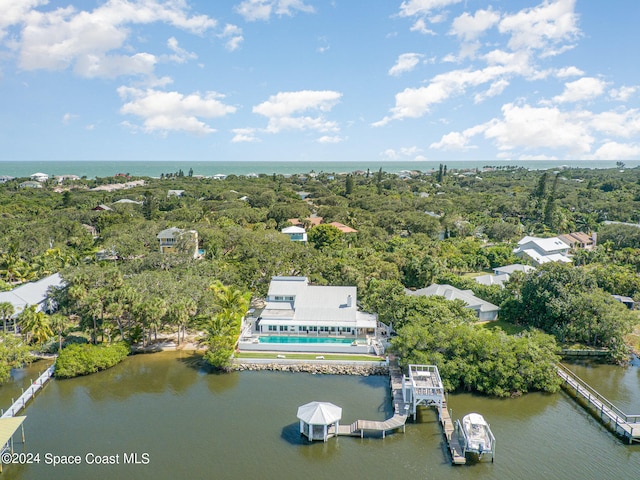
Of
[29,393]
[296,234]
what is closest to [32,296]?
[29,393]

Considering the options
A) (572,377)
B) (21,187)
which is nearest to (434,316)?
(572,377)

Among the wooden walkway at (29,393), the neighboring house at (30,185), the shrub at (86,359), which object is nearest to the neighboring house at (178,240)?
the shrub at (86,359)

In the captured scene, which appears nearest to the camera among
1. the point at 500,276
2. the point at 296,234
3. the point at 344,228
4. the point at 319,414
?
the point at 319,414

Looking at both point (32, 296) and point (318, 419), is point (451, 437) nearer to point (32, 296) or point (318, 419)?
point (318, 419)

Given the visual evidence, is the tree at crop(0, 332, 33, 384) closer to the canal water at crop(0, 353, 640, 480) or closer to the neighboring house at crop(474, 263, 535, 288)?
the canal water at crop(0, 353, 640, 480)

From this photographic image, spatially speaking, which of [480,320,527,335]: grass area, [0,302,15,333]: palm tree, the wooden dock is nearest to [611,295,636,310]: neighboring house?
[480,320,527,335]: grass area

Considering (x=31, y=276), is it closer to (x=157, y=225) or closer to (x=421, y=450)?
(x=157, y=225)
